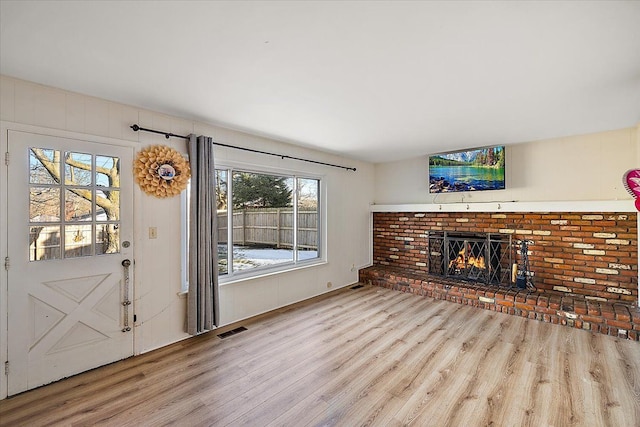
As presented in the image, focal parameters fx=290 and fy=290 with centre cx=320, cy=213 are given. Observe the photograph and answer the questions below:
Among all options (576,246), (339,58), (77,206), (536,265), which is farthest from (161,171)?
(576,246)

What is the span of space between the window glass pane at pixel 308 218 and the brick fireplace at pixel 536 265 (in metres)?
1.29

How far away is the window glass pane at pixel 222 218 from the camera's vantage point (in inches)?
137

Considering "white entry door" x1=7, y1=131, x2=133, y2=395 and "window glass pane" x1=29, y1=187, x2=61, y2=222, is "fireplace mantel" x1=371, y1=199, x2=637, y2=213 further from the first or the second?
"window glass pane" x1=29, y1=187, x2=61, y2=222

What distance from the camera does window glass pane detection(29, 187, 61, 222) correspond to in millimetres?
2242

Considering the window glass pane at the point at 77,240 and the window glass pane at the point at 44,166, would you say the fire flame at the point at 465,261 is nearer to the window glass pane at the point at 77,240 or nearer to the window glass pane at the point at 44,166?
the window glass pane at the point at 77,240

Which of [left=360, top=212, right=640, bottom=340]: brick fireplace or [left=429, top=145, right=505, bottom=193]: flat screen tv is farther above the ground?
[left=429, top=145, right=505, bottom=193]: flat screen tv

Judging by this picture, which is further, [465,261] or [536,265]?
[465,261]

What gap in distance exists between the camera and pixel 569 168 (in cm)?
387

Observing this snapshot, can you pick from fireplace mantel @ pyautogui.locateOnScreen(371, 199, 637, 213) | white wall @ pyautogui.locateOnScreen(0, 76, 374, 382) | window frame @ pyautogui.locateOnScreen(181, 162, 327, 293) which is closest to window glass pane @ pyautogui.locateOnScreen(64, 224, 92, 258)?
white wall @ pyautogui.locateOnScreen(0, 76, 374, 382)

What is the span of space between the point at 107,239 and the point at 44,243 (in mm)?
413

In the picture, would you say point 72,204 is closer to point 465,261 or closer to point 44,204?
point 44,204

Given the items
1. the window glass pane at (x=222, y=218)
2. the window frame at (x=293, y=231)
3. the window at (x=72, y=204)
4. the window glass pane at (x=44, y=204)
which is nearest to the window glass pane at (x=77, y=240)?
the window at (x=72, y=204)

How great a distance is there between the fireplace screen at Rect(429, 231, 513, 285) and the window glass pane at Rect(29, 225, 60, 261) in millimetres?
4871

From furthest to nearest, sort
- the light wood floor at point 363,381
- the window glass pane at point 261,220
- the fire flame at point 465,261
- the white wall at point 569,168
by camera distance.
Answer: the fire flame at point 465,261 < the window glass pane at point 261,220 < the white wall at point 569,168 < the light wood floor at point 363,381
